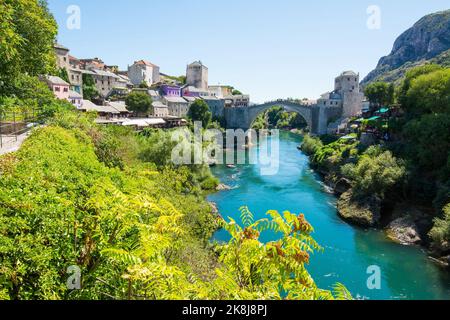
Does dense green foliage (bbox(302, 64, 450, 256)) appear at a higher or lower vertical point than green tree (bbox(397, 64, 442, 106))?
lower

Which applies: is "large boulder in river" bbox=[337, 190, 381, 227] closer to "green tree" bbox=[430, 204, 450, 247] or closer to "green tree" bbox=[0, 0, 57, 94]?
"green tree" bbox=[430, 204, 450, 247]

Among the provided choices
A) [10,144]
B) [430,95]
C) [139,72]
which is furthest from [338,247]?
[139,72]

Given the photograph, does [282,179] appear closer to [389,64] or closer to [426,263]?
[426,263]

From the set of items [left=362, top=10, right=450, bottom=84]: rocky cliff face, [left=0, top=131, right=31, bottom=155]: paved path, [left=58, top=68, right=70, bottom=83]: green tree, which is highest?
[left=362, top=10, right=450, bottom=84]: rocky cliff face

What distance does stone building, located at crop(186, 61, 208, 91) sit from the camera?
78125 mm

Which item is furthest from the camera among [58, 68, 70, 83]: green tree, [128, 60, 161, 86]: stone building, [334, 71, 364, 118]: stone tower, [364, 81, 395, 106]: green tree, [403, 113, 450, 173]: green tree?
[128, 60, 161, 86]: stone building

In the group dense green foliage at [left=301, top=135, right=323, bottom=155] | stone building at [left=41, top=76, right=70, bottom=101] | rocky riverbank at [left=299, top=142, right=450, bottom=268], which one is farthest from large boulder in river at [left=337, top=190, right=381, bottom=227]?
stone building at [left=41, top=76, right=70, bottom=101]

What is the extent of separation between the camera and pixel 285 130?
3191 inches

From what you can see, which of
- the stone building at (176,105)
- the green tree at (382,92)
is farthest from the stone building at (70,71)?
the green tree at (382,92)

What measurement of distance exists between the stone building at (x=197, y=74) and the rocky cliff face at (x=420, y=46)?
55.0 m

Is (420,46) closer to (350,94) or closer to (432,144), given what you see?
(350,94)

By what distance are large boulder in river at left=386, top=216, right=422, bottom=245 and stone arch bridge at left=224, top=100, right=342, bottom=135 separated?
3825cm
